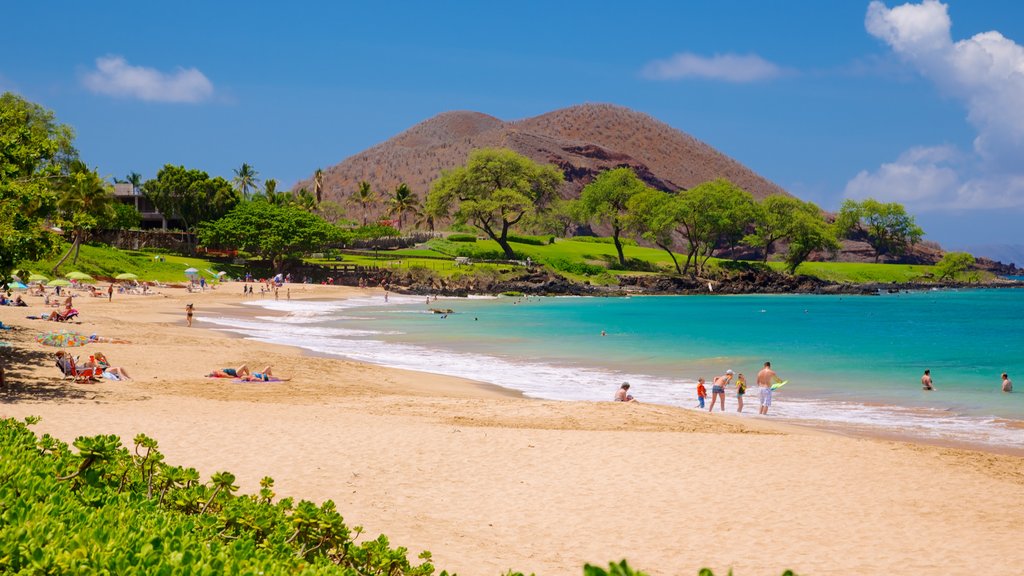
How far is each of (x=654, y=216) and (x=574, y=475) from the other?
103m

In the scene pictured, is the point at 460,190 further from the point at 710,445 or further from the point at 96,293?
the point at 710,445

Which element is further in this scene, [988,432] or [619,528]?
[988,432]

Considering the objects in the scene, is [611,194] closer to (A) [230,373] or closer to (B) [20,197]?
(A) [230,373]

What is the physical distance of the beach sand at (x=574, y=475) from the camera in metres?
9.73

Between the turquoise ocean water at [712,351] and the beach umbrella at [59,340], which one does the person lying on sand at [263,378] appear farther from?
the turquoise ocean water at [712,351]

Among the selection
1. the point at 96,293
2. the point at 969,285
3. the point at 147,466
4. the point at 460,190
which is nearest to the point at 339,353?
the point at 147,466

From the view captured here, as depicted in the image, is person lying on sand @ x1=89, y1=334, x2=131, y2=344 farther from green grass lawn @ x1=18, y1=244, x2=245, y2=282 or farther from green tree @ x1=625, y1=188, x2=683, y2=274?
green tree @ x1=625, y1=188, x2=683, y2=274

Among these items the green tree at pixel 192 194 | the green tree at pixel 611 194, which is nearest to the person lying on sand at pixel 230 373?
the green tree at pixel 192 194

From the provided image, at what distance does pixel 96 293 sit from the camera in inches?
2244

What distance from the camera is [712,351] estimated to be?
39594 millimetres

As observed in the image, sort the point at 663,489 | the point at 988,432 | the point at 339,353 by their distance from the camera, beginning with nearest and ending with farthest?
1. the point at 663,489
2. the point at 988,432
3. the point at 339,353

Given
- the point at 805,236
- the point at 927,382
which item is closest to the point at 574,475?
the point at 927,382

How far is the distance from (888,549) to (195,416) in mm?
12518

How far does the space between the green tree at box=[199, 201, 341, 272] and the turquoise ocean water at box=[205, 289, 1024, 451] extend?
18699 millimetres
